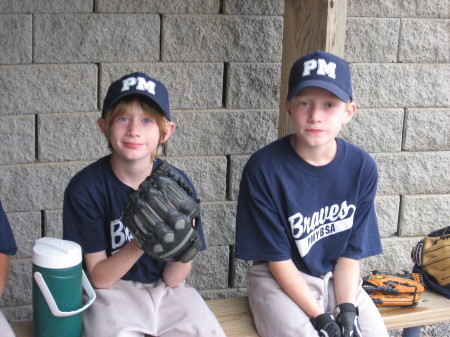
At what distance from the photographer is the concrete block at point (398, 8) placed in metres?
3.62

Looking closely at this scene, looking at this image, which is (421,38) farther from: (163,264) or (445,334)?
(163,264)

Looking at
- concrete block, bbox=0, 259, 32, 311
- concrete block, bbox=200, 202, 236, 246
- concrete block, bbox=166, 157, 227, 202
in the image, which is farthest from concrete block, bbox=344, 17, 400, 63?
concrete block, bbox=0, 259, 32, 311

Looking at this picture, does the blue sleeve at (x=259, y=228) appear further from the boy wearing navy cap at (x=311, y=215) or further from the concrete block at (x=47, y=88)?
the concrete block at (x=47, y=88)

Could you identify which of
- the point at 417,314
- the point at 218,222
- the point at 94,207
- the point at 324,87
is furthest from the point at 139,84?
the point at 417,314

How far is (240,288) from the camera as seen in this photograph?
147 inches

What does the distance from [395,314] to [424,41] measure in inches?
62.2

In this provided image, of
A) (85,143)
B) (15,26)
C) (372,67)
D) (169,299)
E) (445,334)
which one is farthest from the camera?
(445,334)

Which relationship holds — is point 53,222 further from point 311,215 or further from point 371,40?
point 371,40

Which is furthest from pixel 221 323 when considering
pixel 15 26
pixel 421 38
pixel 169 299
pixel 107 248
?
pixel 421 38

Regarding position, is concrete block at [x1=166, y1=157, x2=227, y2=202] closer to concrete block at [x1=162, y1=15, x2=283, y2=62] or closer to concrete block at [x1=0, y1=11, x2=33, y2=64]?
concrete block at [x1=162, y1=15, x2=283, y2=62]

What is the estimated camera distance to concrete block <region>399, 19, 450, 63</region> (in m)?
3.73

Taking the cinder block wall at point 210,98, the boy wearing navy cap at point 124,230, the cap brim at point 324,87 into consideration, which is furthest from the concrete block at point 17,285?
the cap brim at point 324,87

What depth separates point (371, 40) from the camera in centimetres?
367

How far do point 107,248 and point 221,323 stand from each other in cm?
54
